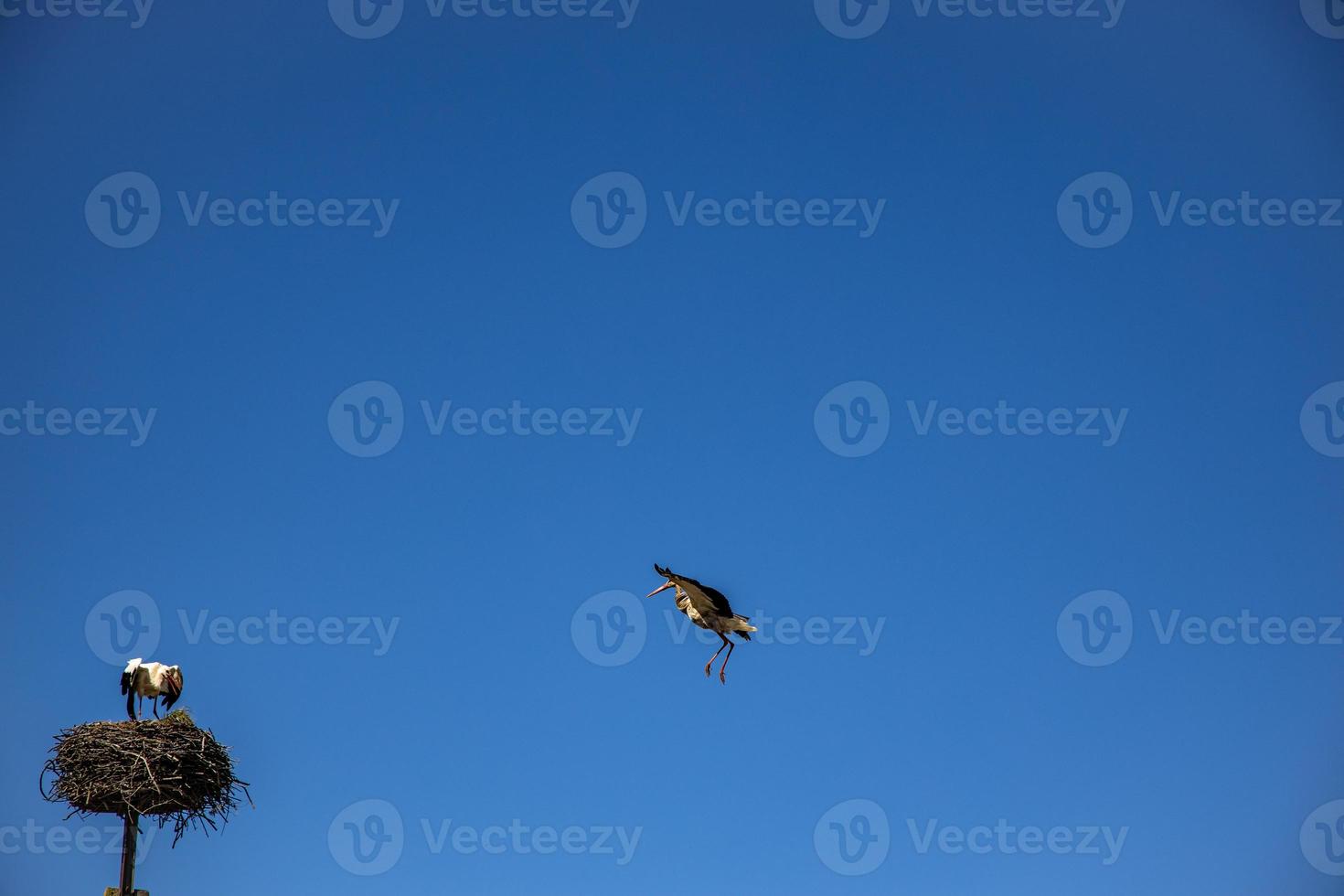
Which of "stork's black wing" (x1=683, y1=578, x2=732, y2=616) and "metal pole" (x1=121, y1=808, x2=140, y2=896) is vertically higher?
"stork's black wing" (x1=683, y1=578, x2=732, y2=616)

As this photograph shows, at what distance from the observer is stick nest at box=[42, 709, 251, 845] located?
880 centimetres

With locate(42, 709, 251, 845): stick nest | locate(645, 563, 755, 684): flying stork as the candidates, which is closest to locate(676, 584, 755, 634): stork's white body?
locate(645, 563, 755, 684): flying stork

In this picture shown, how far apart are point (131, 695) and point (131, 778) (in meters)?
0.83

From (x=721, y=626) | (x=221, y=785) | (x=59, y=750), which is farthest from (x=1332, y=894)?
(x=59, y=750)

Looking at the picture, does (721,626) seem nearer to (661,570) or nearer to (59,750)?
(661,570)

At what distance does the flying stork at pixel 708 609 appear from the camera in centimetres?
719

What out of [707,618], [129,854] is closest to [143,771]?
[129,854]

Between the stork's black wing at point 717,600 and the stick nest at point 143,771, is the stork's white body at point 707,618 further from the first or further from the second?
the stick nest at point 143,771

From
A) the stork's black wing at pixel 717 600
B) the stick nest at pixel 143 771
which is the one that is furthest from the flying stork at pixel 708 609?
the stick nest at pixel 143 771

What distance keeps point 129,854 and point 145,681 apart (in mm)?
1223

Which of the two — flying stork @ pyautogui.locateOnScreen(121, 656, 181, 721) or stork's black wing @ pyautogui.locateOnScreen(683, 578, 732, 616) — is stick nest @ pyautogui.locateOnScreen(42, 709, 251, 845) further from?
stork's black wing @ pyautogui.locateOnScreen(683, 578, 732, 616)

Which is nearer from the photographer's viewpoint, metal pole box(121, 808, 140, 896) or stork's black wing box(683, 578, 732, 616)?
Answer: stork's black wing box(683, 578, 732, 616)

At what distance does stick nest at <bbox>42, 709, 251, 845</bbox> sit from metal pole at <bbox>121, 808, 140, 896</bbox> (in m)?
0.07

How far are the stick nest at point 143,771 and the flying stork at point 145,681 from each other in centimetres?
24
